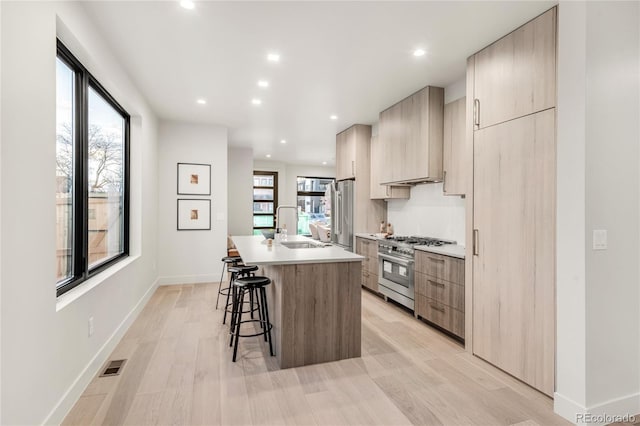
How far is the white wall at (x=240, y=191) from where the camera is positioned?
7984mm

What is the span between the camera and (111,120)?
3.41 m

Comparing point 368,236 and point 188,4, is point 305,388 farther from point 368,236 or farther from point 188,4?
point 368,236

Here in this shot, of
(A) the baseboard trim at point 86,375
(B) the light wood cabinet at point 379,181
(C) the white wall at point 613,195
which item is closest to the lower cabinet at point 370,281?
(B) the light wood cabinet at point 379,181

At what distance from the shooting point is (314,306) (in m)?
2.73

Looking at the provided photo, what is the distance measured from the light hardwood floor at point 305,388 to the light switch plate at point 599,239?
109 cm

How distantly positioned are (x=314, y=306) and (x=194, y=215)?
3596 mm

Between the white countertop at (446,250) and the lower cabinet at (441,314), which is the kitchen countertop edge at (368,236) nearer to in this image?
the white countertop at (446,250)

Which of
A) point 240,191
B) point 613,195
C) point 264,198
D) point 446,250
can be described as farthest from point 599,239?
point 264,198

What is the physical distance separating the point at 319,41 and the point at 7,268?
2525 mm

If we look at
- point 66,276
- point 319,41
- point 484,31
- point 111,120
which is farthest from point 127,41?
point 484,31

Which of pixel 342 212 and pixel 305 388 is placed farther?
pixel 342 212

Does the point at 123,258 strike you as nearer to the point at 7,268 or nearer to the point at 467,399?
the point at 7,268

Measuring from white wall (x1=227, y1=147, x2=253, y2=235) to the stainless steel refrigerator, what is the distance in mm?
2730

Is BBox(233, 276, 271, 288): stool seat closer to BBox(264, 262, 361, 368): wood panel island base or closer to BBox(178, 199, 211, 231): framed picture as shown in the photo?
BBox(264, 262, 361, 368): wood panel island base
